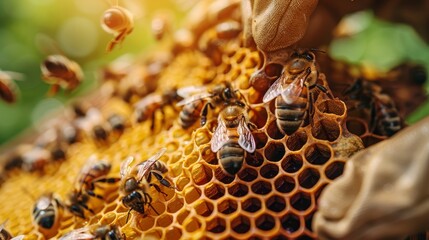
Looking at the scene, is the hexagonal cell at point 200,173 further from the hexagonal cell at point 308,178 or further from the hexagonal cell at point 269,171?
the hexagonal cell at point 308,178

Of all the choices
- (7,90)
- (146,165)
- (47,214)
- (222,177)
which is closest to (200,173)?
(222,177)

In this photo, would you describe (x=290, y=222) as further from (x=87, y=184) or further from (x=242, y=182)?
(x=87, y=184)

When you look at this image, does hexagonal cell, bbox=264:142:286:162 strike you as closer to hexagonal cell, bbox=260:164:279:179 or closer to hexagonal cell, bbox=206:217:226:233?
hexagonal cell, bbox=260:164:279:179

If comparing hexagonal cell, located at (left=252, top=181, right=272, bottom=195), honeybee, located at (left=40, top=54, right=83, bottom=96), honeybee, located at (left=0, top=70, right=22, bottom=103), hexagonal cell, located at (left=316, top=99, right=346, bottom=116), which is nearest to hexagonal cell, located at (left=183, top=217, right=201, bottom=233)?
hexagonal cell, located at (left=252, top=181, right=272, bottom=195)

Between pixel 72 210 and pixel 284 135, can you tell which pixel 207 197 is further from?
pixel 72 210

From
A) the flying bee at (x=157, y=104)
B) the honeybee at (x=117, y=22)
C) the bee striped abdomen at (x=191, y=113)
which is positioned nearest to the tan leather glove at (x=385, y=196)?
the bee striped abdomen at (x=191, y=113)

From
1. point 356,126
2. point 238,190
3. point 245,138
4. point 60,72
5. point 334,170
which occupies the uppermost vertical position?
point 60,72

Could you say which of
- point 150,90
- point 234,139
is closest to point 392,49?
point 150,90
